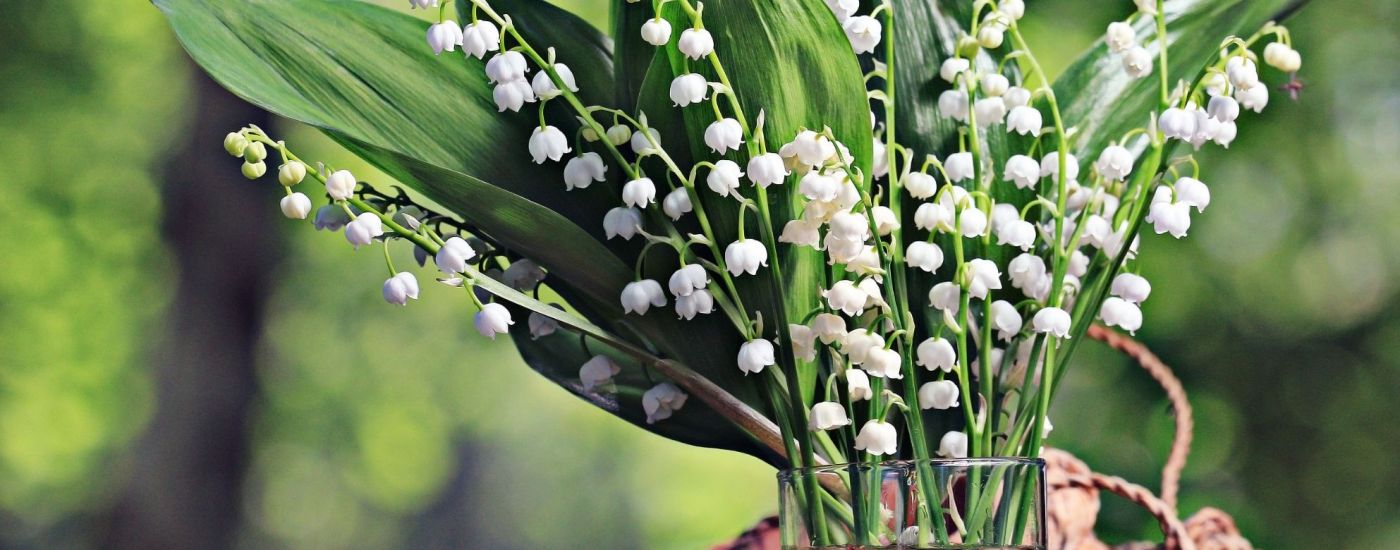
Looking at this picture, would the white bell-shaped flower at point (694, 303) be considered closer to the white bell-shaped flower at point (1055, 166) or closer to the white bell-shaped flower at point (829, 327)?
the white bell-shaped flower at point (829, 327)

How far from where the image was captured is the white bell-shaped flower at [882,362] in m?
0.41

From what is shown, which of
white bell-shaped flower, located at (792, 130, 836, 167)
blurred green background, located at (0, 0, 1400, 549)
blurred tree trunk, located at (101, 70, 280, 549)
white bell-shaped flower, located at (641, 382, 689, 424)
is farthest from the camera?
blurred tree trunk, located at (101, 70, 280, 549)

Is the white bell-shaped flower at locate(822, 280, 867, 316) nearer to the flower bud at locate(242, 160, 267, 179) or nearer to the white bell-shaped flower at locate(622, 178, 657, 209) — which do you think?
the white bell-shaped flower at locate(622, 178, 657, 209)

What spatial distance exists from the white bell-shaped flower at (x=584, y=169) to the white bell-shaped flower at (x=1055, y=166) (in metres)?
0.20

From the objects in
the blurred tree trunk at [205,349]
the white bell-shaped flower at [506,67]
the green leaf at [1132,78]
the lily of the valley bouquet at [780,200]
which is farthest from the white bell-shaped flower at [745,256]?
the blurred tree trunk at [205,349]

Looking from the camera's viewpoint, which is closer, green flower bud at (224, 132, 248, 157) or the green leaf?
green flower bud at (224, 132, 248, 157)

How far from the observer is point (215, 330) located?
1.51 metres

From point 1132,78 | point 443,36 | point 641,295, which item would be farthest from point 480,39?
point 1132,78

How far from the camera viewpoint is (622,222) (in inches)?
17.8

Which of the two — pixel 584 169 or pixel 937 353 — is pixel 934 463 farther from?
pixel 584 169

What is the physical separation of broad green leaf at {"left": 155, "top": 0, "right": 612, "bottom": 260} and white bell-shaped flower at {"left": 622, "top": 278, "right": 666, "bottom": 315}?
0.12ft

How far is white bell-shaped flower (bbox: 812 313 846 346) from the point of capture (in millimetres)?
430

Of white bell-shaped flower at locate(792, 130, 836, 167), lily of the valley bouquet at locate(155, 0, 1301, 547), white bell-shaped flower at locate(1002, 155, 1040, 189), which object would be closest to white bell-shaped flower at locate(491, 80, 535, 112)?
lily of the valley bouquet at locate(155, 0, 1301, 547)

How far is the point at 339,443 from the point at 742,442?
3.63 ft
